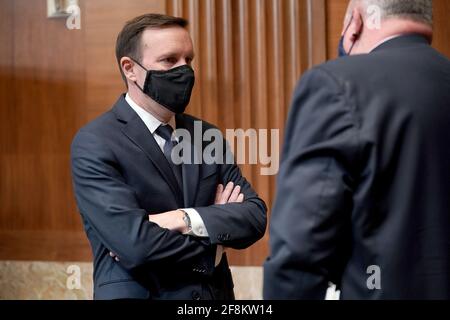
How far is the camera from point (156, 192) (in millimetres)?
1989

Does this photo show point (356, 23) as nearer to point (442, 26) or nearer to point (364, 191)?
point (364, 191)

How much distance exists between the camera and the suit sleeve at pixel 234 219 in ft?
6.46

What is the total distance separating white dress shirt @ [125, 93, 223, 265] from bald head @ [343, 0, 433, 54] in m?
0.72

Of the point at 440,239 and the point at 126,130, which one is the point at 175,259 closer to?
the point at 126,130

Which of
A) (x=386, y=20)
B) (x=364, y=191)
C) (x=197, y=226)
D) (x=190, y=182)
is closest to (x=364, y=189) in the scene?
(x=364, y=191)

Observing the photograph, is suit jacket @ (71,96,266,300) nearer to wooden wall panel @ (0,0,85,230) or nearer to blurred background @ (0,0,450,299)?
blurred background @ (0,0,450,299)

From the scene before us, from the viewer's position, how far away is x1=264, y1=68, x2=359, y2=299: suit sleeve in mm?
1285

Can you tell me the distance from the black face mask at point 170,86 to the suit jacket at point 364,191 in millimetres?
858

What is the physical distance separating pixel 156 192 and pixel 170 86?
0.37m

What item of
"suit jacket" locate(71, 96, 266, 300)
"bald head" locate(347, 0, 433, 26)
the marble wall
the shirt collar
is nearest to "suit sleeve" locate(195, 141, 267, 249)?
"suit jacket" locate(71, 96, 266, 300)

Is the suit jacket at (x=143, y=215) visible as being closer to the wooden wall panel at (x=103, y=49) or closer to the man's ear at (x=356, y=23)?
the man's ear at (x=356, y=23)

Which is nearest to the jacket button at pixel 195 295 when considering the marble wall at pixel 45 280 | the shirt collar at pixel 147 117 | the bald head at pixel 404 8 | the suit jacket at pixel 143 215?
the suit jacket at pixel 143 215

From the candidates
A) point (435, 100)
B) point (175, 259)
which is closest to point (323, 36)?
point (175, 259)

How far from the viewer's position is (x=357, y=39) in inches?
59.9
